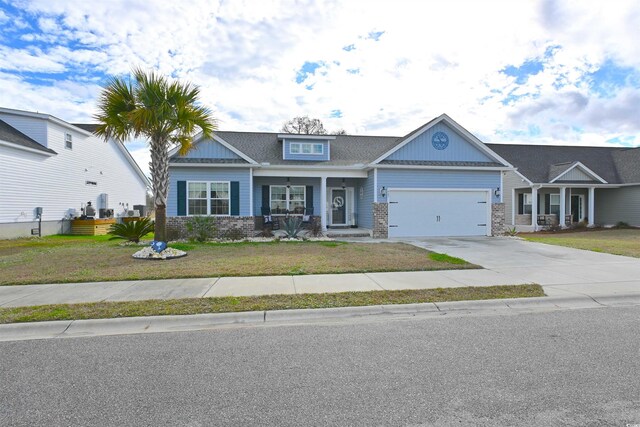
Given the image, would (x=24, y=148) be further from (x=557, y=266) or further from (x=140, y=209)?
(x=557, y=266)

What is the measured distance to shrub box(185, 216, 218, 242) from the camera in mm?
14328

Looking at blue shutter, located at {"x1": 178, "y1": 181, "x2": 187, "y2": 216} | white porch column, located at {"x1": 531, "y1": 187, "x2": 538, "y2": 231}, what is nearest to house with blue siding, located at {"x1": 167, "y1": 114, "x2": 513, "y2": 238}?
blue shutter, located at {"x1": 178, "y1": 181, "x2": 187, "y2": 216}

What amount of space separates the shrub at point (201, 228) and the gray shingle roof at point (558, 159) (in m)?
19.4

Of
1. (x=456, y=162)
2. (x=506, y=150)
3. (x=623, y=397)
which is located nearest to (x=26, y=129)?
(x=456, y=162)

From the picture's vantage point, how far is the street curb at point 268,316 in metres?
4.76

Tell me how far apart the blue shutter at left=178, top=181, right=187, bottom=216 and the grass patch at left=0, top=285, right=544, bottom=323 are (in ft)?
32.3

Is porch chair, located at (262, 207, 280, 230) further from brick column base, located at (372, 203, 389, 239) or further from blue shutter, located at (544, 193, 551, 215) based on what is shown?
blue shutter, located at (544, 193, 551, 215)

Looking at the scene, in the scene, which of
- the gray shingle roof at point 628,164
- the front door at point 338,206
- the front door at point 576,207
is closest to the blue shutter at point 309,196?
the front door at point 338,206

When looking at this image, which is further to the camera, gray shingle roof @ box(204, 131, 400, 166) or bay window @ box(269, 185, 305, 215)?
bay window @ box(269, 185, 305, 215)

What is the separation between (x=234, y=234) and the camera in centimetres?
1496

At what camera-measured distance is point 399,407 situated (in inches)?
115

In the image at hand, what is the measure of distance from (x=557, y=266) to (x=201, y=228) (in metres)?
12.3

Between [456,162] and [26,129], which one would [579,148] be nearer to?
[456,162]

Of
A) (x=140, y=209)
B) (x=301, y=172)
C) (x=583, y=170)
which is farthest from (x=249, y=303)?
(x=140, y=209)
